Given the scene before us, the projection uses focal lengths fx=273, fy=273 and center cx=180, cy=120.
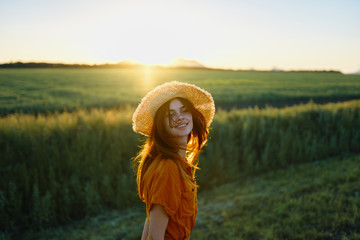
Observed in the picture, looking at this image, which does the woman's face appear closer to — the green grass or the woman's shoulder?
the woman's shoulder

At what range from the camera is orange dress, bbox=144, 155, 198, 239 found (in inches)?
62.9

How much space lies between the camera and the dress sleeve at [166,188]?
1586mm

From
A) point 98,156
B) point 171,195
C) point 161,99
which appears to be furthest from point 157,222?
point 98,156

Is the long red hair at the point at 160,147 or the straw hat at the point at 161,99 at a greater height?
the straw hat at the point at 161,99

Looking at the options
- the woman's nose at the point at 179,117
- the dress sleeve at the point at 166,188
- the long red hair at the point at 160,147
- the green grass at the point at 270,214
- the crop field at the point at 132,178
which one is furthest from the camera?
the crop field at the point at 132,178

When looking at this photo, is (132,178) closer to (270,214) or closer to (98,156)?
(98,156)

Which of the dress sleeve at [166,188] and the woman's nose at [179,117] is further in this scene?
the woman's nose at [179,117]

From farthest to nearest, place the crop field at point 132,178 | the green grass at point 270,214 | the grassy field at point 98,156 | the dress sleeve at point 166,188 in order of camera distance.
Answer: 1. the grassy field at point 98,156
2. the crop field at point 132,178
3. the green grass at point 270,214
4. the dress sleeve at point 166,188

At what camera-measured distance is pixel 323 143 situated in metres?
7.67

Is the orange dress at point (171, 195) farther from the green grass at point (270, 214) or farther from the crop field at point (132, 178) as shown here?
the green grass at point (270, 214)

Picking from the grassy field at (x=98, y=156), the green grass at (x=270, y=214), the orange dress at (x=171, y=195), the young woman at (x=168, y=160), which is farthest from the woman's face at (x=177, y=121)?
the grassy field at (x=98, y=156)

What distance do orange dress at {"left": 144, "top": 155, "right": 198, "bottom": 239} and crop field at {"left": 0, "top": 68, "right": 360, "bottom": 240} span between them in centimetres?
177

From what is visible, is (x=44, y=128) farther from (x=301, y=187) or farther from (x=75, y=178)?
(x=301, y=187)

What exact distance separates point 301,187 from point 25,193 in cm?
494
